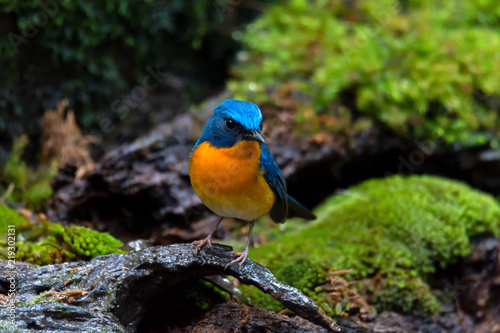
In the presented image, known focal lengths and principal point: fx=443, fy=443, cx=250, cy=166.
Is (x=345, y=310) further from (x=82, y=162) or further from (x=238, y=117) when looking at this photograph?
(x=82, y=162)

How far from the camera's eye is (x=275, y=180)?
3.73 m

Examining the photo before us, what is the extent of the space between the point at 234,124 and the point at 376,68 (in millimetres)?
3831

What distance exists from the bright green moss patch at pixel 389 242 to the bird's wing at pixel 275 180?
57 cm

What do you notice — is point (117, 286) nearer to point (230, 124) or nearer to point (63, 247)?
point (63, 247)

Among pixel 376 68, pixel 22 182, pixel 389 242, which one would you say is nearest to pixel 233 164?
pixel 389 242

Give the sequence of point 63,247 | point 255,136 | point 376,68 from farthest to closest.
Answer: point 376,68 → point 63,247 → point 255,136

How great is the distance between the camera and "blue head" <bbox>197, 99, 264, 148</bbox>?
3.25 m

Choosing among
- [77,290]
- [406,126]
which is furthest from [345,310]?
[406,126]

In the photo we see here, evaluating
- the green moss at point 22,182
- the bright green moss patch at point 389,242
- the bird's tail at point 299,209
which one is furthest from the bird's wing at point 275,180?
the green moss at point 22,182

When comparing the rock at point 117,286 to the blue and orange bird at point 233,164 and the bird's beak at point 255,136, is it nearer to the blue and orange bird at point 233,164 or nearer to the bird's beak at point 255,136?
the blue and orange bird at point 233,164

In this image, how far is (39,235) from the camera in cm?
410

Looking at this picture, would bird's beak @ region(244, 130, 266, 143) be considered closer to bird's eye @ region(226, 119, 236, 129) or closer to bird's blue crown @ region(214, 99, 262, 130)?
bird's blue crown @ region(214, 99, 262, 130)

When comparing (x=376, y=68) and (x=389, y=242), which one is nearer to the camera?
(x=389, y=242)

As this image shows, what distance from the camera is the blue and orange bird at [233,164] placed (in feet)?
10.8
